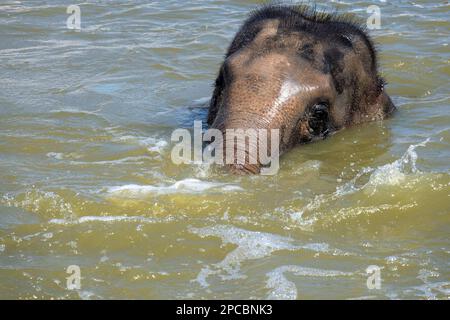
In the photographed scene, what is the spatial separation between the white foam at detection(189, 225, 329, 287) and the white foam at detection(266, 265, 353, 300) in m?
0.14

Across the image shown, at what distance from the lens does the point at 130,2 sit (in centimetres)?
1074

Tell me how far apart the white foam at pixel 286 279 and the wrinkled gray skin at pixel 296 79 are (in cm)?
115

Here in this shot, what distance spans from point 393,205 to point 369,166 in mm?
868

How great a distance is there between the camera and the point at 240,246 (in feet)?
15.5

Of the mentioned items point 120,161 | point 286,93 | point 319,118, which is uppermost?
point 286,93

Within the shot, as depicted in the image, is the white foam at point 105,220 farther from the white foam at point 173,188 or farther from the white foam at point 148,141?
the white foam at point 148,141

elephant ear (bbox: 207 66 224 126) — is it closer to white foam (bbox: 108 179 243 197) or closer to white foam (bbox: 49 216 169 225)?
white foam (bbox: 108 179 243 197)

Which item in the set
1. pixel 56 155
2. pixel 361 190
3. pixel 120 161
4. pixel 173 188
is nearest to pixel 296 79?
pixel 361 190

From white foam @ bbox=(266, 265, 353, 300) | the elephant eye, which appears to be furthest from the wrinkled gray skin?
white foam @ bbox=(266, 265, 353, 300)

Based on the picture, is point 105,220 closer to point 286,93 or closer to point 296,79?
point 286,93

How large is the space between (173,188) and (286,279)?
127 cm

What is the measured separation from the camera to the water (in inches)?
175

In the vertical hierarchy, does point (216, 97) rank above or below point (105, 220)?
above
